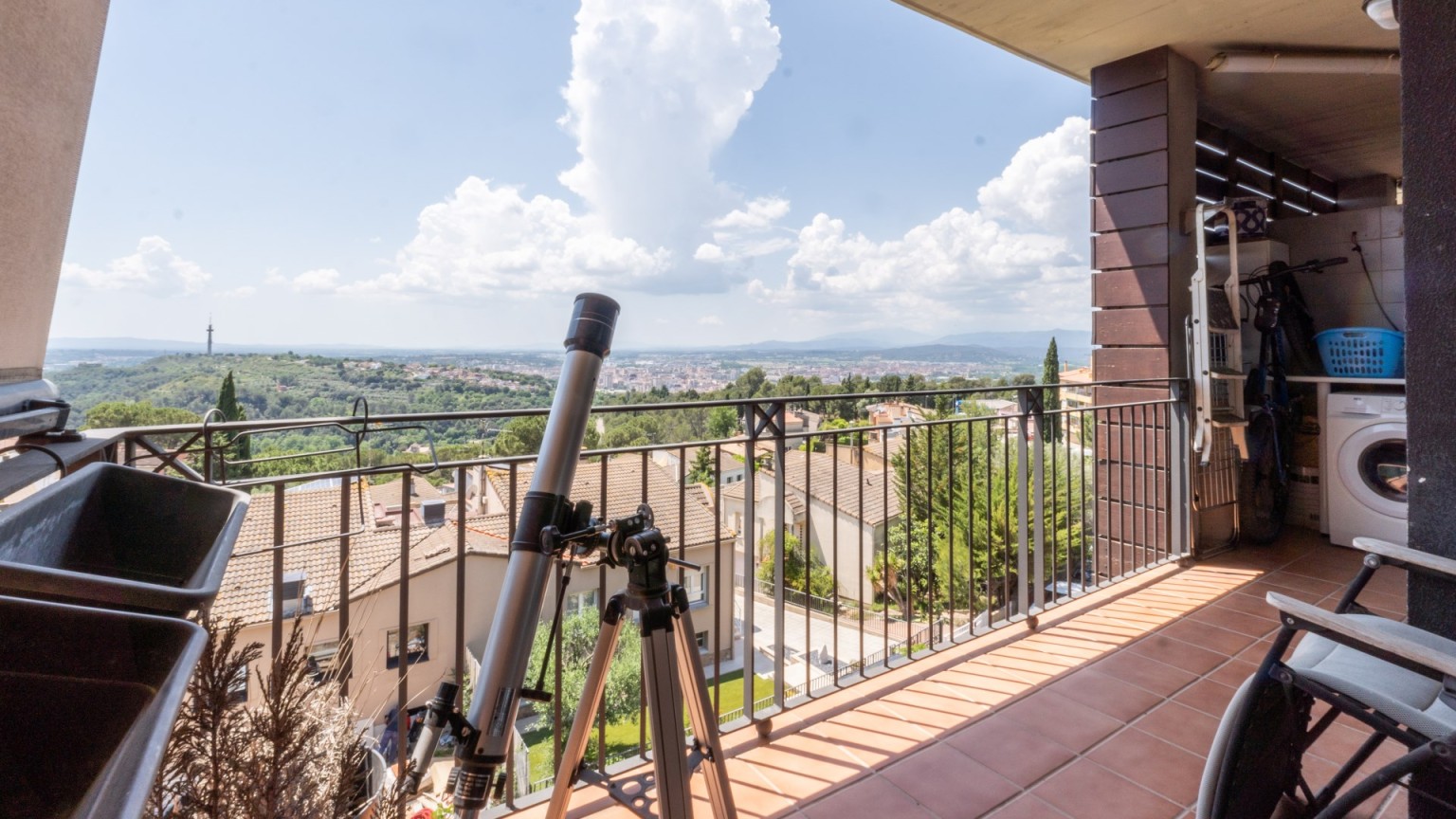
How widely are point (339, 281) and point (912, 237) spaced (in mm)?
20853

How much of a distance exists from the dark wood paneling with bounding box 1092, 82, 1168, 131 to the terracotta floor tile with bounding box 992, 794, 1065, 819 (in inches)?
Answer: 144

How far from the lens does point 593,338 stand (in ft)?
3.09

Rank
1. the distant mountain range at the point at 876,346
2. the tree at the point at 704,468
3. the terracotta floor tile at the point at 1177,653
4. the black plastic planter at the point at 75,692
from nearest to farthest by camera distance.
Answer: the black plastic planter at the point at 75,692
the tree at the point at 704,468
the terracotta floor tile at the point at 1177,653
the distant mountain range at the point at 876,346

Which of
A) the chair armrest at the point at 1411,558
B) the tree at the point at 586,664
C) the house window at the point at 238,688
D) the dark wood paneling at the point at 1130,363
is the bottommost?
the tree at the point at 586,664

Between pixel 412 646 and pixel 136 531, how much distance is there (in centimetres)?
92

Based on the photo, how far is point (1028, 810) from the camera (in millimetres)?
1492

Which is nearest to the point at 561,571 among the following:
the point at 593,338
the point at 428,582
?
the point at 593,338

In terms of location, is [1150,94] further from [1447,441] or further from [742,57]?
[742,57]

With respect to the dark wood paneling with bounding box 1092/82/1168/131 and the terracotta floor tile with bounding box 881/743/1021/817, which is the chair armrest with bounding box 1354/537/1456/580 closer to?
the terracotta floor tile with bounding box 881/743/1021/817

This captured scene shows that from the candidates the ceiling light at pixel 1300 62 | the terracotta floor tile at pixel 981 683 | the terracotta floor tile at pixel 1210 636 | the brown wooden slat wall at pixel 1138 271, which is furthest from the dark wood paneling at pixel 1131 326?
the terracotta floor tile at pixel 981 683

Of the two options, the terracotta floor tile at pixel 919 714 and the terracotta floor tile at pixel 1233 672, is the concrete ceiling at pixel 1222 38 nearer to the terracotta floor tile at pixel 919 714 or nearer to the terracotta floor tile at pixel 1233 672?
the terracotta floor tile at pixel 1233 672

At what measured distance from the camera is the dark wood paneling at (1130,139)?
3434 millimetres

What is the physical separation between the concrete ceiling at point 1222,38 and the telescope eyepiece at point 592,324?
9.62 feet

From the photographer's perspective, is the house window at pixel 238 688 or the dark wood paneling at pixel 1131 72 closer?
the house window at pixel 238 688
